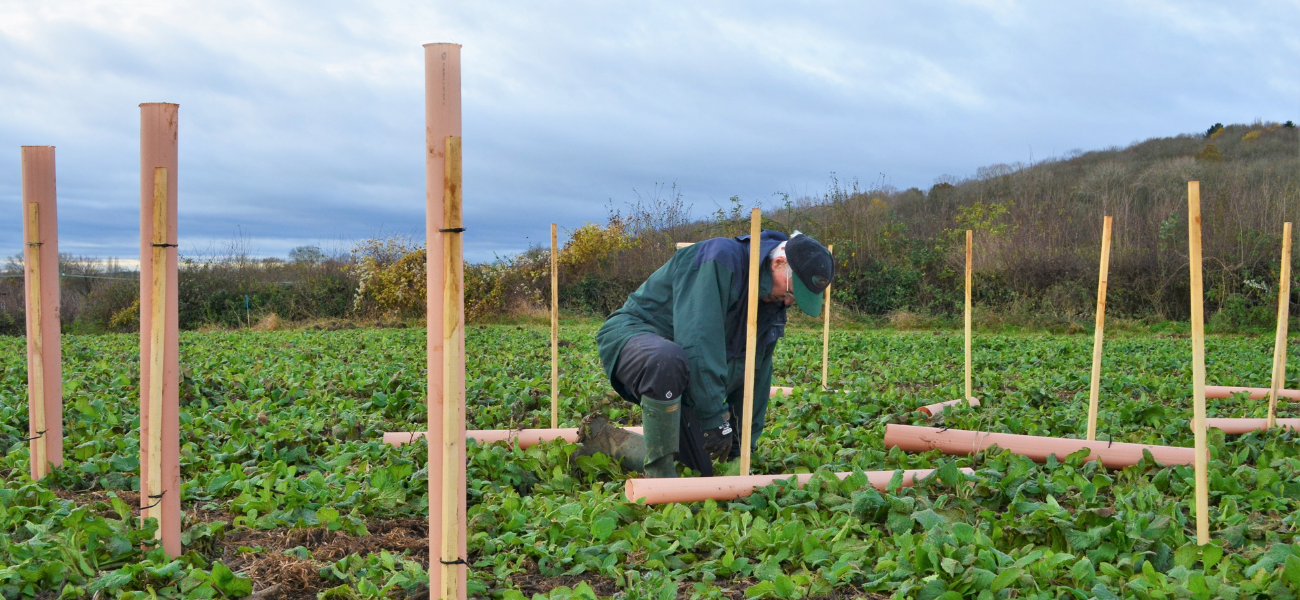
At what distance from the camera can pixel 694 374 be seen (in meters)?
3.62

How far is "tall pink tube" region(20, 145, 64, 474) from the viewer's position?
3439 millimetres

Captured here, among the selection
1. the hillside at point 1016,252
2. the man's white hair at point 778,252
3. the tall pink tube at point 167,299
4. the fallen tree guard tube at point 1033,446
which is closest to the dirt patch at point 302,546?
the tall pink tube at point 167,299

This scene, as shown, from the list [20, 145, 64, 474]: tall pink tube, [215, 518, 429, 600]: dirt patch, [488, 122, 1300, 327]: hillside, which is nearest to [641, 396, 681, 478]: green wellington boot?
[215, 518, 429, 600]: dirt patch

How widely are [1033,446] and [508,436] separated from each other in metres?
2.79

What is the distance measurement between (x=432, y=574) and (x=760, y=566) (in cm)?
109

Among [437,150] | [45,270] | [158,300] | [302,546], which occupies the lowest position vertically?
[302,546]

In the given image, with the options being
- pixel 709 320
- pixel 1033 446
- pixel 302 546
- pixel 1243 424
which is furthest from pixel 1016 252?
pixel 302 546

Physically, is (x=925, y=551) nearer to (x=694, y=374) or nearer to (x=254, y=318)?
(x=694, y=374)

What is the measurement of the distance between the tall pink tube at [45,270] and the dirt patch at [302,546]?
130cm

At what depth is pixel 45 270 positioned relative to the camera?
351 cm

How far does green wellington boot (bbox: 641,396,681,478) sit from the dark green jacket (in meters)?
0.16

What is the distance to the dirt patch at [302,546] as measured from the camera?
262 cm

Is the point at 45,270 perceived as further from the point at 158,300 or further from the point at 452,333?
the point at 452,333

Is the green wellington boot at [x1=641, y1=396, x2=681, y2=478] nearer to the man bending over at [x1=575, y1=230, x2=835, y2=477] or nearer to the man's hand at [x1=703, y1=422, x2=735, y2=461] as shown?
the man bending over at [x1=575, y1=230, x2=835, y2=477]
